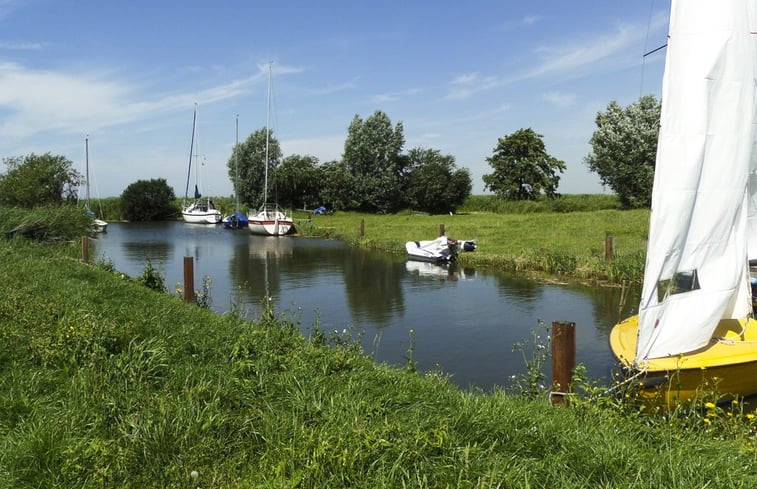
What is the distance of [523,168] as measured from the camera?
6662 cm

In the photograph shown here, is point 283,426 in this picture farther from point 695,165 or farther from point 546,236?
point 546,236

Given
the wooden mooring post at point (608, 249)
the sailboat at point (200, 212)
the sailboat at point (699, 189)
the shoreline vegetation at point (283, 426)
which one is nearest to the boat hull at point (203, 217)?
the sailboat at point (200, 212)

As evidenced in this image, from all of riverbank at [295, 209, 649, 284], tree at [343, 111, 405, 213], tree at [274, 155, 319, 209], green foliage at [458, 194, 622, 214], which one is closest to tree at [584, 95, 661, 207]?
green foliage at [458, 194, 622, 214]

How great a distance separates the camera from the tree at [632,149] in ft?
161

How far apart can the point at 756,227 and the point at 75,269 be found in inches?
572

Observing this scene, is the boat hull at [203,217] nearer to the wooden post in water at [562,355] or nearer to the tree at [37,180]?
the tree at [37,180]

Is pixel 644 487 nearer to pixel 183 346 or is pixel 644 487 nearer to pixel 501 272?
pixel 183 346

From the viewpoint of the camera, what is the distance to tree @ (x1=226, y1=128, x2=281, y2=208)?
7275cm

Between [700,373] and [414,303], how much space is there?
11.6m

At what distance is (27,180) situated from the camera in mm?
47062

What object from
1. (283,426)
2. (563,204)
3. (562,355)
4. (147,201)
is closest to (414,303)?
(562,355)

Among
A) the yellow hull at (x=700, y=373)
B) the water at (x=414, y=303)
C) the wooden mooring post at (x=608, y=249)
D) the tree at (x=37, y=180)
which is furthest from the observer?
the tree at (x=37, y=180)

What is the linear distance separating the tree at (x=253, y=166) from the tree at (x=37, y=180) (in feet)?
72.3

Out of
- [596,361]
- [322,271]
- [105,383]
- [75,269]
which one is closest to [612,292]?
[596,361]
